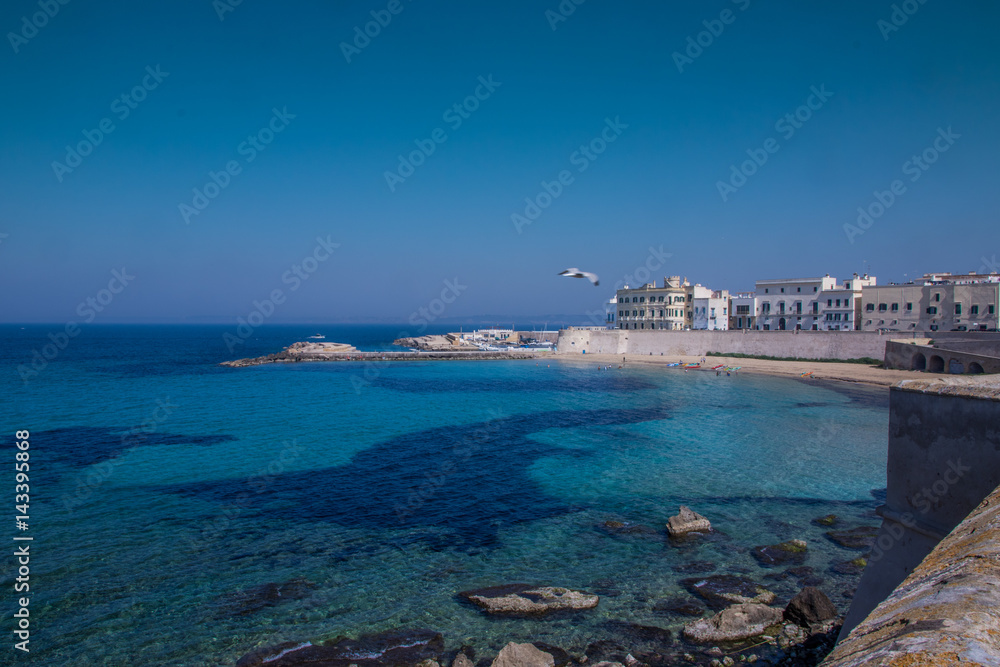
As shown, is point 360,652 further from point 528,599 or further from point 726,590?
point 726,590

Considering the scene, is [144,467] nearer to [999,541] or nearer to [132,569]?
[132,569]

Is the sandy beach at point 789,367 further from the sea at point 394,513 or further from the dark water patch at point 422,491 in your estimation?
the dark water patch at point 422,491

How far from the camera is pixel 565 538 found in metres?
15.1

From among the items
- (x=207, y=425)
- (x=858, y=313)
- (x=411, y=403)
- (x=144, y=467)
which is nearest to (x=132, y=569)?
(x=144, y=467)

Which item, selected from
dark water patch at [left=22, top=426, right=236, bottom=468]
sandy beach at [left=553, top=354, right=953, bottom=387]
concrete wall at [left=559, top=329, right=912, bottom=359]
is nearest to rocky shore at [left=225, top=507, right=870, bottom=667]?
dark water patch at [left=22, top=426, right=236, bottom=468]

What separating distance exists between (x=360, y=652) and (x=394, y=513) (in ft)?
22.3

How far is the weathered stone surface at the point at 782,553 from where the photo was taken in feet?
44.7

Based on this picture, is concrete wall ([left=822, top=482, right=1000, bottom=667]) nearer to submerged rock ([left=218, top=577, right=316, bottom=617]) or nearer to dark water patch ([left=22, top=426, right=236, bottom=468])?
submerged rock ([left=218, top=577, right=316, bottom=617])

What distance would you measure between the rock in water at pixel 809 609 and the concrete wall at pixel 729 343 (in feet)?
168

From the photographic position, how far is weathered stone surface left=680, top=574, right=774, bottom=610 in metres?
11.8

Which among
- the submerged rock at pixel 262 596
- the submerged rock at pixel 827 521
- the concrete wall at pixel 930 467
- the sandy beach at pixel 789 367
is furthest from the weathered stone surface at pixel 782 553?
the sandy beach at pixel 789 367

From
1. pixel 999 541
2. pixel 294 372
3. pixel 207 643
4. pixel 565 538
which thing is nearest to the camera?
pixel 999 541

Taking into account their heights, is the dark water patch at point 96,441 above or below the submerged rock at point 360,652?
above

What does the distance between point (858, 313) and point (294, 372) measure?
196 feet
